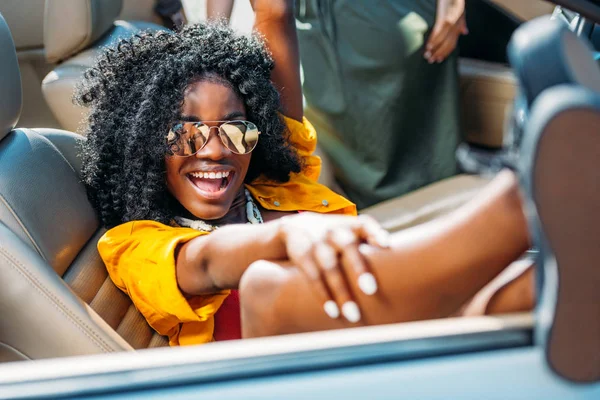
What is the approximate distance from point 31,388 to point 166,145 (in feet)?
2.80

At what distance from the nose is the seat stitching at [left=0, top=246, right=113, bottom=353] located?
48 centimetres

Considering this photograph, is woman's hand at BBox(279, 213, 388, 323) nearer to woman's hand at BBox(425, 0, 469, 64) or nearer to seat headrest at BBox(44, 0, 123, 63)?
woman's hand at BBox(425, 0, 469, 64)

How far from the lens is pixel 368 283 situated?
942 mm

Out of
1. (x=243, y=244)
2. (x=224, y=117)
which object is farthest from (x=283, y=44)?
(x=243, y=244)

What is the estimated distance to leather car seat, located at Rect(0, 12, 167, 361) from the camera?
135 cm

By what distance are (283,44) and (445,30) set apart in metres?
0.77

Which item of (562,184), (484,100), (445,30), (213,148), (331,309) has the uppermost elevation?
(562,184)

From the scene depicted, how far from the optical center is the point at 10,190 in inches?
60.4

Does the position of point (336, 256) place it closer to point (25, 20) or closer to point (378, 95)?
point (378, 95)

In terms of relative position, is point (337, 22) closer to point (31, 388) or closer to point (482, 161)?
point (482, 161)

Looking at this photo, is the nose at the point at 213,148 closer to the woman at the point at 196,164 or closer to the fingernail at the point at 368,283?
the woman at the point at 196,164

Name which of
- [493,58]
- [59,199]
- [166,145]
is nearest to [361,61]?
[493,58]

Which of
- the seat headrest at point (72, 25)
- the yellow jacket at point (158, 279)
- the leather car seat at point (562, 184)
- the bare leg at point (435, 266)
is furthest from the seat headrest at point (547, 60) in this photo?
the seat headrest at point (72, 25)

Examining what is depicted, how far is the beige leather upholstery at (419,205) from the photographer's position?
2303 millimetres
